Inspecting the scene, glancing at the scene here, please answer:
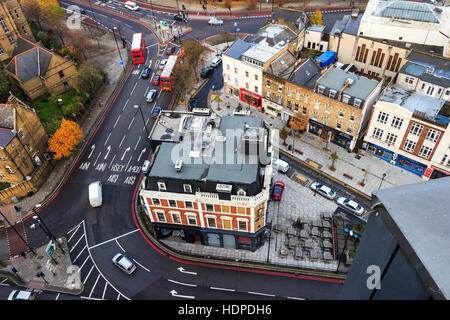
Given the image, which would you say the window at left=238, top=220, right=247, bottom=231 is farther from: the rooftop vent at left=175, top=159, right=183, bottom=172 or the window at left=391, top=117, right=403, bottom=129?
the window at left=391, top=117, right=403, bottom=129

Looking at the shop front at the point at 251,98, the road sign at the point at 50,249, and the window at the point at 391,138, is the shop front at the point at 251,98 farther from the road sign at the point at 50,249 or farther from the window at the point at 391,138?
the road sign at the point at 50,249

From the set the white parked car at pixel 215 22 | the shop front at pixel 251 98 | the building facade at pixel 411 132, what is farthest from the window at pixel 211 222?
the white parked car at pixel 215 22

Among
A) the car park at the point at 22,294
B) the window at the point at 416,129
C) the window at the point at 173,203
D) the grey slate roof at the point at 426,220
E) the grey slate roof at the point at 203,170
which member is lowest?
the car park at the point at 22,294

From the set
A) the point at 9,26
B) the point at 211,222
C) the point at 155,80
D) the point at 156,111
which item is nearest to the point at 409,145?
the point at 211,222

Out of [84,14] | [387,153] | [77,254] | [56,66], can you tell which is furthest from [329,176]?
[84,14]

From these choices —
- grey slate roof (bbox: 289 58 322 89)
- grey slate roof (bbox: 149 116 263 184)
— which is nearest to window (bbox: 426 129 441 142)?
grey slate roof (bbox: 289 58 322 89)

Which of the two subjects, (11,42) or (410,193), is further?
(11,42)
